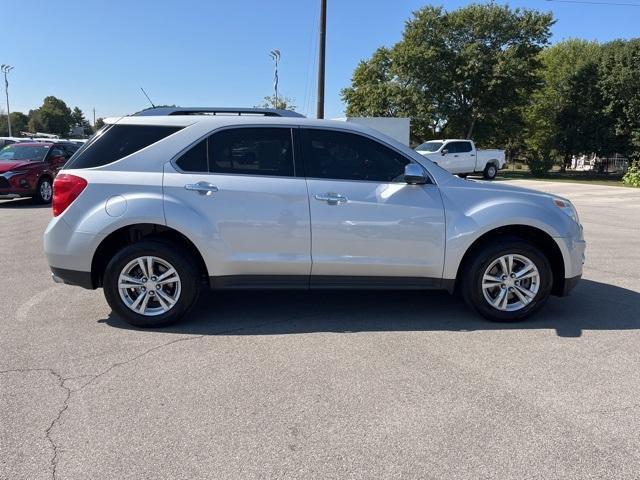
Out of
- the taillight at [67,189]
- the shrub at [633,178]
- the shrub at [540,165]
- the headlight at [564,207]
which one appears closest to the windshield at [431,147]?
the shrub at [633,178]

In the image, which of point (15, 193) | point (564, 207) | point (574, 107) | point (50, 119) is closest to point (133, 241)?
point (564, 207)

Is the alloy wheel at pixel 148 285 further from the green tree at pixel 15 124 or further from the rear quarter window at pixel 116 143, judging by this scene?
the green tree at pixel 15 124

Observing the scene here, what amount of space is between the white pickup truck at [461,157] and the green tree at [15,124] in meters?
87.1

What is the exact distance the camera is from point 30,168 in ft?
45.8

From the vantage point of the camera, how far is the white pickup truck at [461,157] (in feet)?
82.9

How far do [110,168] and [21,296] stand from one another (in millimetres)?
2177

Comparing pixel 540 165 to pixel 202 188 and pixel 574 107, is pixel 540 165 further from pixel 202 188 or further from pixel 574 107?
pixel 202 188

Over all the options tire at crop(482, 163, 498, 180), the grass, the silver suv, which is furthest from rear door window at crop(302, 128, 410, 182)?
the grass

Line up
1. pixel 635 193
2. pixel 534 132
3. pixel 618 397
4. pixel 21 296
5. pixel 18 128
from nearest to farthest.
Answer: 1. pixel 618 397
2. pixel 21 296
3. pixel 635 193
4. pixel 534 132
5. pixel 18 128

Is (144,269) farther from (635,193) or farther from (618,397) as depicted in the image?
(635,193)

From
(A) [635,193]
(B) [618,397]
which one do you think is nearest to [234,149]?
(B) [618,397]

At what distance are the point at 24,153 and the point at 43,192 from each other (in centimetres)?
132

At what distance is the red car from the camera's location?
44.6 ft

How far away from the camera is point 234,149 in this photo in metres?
4.61
